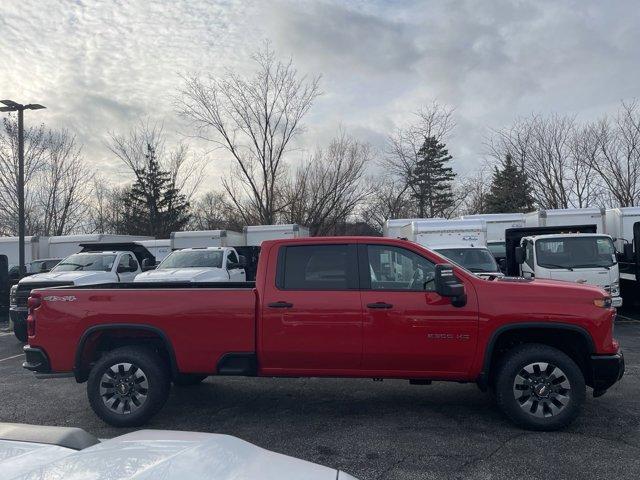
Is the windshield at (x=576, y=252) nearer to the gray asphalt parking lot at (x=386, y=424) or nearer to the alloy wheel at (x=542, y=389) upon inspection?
the gray asphalt parking lot at (x=386, y=424)

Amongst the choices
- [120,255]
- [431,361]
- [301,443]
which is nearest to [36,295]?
[301,443]

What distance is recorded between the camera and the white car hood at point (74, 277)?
38.1 ft

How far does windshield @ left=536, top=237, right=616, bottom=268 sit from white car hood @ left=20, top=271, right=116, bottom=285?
388 inches

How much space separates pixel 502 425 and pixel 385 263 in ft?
6.34

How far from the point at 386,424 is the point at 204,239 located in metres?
16.1

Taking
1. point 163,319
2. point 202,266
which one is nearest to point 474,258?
point 202,266

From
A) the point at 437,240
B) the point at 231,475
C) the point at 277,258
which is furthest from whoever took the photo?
the point at 437,240

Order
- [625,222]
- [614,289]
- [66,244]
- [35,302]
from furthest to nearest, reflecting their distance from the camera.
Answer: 1. [66,244]
2. [625,222]
3. [614,289]
4. [35,302]

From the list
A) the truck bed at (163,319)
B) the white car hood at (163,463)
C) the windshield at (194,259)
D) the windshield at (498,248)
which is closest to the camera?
the white car hood at (163,463)

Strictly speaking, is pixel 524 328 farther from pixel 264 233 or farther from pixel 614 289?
pixel 264 233

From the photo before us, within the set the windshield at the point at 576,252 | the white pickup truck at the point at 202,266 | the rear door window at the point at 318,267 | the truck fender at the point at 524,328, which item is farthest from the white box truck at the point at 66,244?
the truck fender at the point at 524,328

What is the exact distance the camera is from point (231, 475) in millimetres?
1756

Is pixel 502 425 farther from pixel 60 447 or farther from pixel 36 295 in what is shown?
pixel 36 295

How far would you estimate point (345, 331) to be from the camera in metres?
5.38
